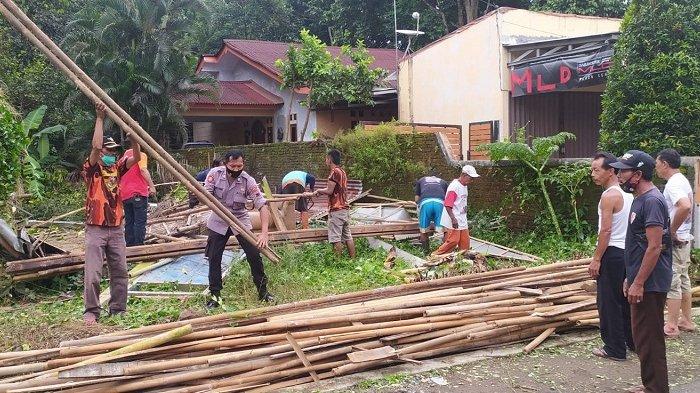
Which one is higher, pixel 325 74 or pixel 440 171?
pixel 325 74

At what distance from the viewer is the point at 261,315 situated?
520 centimetres

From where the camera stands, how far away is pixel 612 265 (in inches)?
215

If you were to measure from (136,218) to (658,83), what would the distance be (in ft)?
25.1

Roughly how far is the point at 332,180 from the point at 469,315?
4.01 meters

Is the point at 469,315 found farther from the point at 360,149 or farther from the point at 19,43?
the point at 19,43

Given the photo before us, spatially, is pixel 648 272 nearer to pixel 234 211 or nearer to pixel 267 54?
pixel 234 211

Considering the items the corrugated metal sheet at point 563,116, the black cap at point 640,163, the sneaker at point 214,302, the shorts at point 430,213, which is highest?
the corrugated metal sheet at point 563,116

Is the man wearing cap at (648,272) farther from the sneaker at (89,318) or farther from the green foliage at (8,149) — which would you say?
the green foliage at (8,149)

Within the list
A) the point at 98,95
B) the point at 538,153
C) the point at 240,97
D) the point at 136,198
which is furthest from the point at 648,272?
the point at 240,97

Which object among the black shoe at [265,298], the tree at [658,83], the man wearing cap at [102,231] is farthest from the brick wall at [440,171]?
the man wearing cap at [102,231]

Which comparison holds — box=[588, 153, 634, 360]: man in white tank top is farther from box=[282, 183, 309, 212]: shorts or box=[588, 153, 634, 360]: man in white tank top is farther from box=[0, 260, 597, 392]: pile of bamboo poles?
box=[282, 183, 309, 212]: shorts

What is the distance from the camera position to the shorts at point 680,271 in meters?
6.04

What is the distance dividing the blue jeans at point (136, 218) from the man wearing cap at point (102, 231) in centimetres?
258

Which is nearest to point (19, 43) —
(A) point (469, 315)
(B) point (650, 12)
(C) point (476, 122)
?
(C) point (476, 122)
